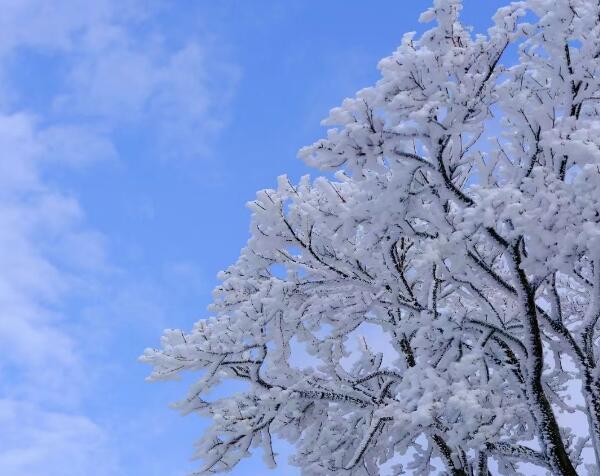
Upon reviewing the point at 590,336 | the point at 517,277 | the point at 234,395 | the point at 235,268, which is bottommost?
Result: the point at 590,336

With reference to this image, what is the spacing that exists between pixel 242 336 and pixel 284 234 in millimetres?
1317

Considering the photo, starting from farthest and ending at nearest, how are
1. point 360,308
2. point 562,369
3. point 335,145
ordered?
point 562,369 < point 360,308 < point 335,145

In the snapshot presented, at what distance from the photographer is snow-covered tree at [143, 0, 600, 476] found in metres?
5.29

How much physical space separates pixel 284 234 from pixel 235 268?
1.30 meters

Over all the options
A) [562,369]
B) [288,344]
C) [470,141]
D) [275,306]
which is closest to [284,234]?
[275,306]

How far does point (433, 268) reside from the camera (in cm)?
655

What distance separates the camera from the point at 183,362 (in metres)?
7.09

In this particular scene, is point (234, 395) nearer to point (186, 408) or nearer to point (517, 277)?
point (186, 408)

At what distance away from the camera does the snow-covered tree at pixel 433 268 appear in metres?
5.29

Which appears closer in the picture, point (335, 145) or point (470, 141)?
point (335, 145)

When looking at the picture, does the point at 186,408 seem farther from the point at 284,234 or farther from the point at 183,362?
the point at 284,234

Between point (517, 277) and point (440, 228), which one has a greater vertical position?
point (440, 228)

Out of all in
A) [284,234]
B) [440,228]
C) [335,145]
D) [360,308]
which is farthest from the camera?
[360,308]

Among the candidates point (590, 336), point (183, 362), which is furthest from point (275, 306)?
point (590, 336)
